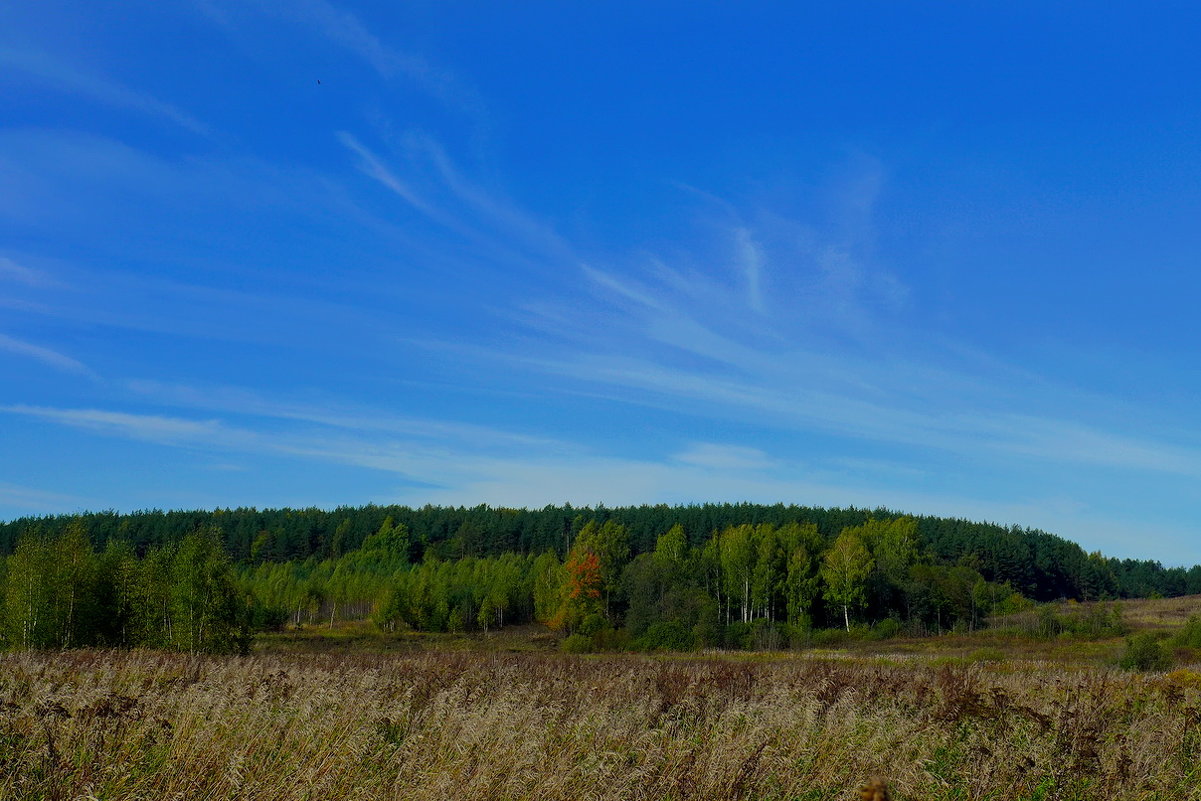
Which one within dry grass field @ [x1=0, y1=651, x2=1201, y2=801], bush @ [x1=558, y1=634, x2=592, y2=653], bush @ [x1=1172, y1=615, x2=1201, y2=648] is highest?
dry grass field @ [x1=0, y1=651, x2=1201, y2=801]

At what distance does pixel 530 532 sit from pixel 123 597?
274 ft

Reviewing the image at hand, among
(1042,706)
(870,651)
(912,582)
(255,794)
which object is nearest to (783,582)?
(912,582)

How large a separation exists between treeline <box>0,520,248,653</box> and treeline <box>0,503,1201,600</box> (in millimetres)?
70339

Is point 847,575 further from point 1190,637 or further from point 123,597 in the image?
point 123,597

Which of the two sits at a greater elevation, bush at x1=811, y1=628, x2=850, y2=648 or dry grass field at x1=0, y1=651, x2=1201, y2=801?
dry grass field at x1=0, y1=651, x2=1201, y2=801

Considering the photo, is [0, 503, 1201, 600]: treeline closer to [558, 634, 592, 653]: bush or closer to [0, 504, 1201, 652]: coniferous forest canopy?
[0, 504, 1201, 652]: coniferous forest canopy

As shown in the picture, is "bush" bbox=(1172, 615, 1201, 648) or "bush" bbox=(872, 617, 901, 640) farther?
"bush" bbox=(872, 617, 901, 640)

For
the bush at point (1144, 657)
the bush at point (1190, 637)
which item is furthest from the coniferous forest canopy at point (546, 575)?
the bush at point (1144, 657)

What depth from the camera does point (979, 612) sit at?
85000 millimetres

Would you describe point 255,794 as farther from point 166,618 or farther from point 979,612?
point 979,612

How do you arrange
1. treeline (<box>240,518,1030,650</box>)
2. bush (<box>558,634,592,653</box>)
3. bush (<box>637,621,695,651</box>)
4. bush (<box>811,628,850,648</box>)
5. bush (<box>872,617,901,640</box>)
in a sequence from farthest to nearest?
treeline (<box>240,518,1030,650</box>)
bush (<box>872,617,901,640</box>)
bush (<box>811,628,850,648</box>)
bush (<box>558,634,592,653</box>)
bush (<box>637,621,695,651</box>)

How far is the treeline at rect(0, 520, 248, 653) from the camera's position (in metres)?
36.2

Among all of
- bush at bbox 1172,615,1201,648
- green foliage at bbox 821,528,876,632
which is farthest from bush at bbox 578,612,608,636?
bush at bbox 1172,615,1201,648

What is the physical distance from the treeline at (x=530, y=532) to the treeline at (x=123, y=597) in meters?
70.3
